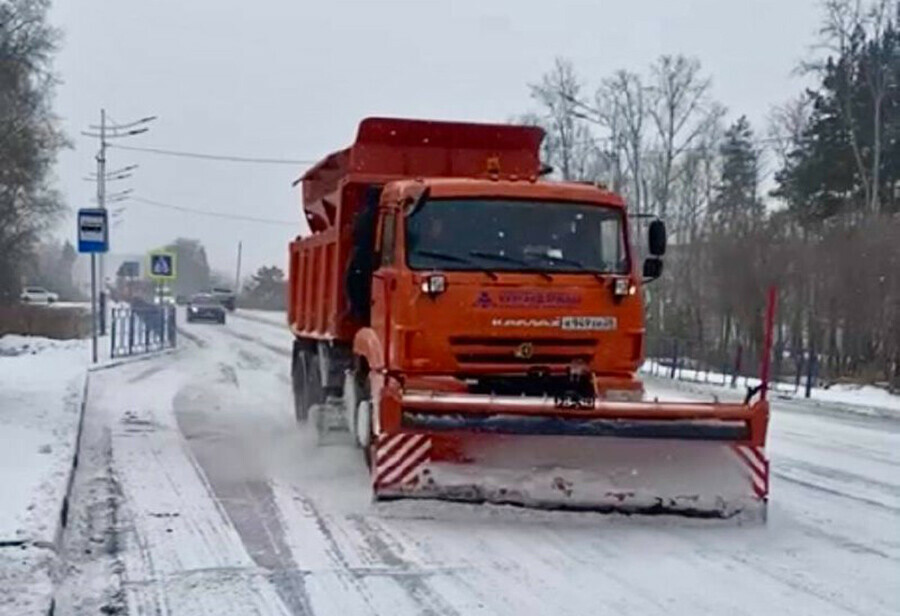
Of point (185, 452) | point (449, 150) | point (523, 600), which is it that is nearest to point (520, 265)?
point (449, 150)

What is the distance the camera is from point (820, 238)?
35062 mm

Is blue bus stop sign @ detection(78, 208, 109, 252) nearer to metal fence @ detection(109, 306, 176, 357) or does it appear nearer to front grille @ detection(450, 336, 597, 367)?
metal fence @ detection(109, 306, 176, 357)

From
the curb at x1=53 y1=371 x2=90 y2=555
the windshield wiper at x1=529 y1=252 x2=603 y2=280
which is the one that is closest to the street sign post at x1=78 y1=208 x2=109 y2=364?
the curb at x1=53 y1=371 x2=90 y2=555

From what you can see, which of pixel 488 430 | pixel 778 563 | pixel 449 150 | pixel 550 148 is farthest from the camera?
pixel 550 148

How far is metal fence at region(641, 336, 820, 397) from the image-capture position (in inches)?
1105

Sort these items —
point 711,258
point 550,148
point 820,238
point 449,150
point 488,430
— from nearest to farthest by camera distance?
point 488,430 → point 449,150 → point 820,238 → point 711,258 → point 550,148

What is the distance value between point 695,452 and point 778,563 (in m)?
1.36

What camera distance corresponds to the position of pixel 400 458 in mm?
8977

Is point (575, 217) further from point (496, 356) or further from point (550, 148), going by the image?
point (550, 148)

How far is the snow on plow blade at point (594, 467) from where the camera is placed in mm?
9000

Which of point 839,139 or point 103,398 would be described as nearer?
point 103,398

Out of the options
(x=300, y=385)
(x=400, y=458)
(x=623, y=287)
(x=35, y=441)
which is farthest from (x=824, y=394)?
(x=400, y=458)

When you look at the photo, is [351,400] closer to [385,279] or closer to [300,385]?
[385,279]

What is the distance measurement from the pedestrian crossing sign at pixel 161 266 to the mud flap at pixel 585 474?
88.8ft
